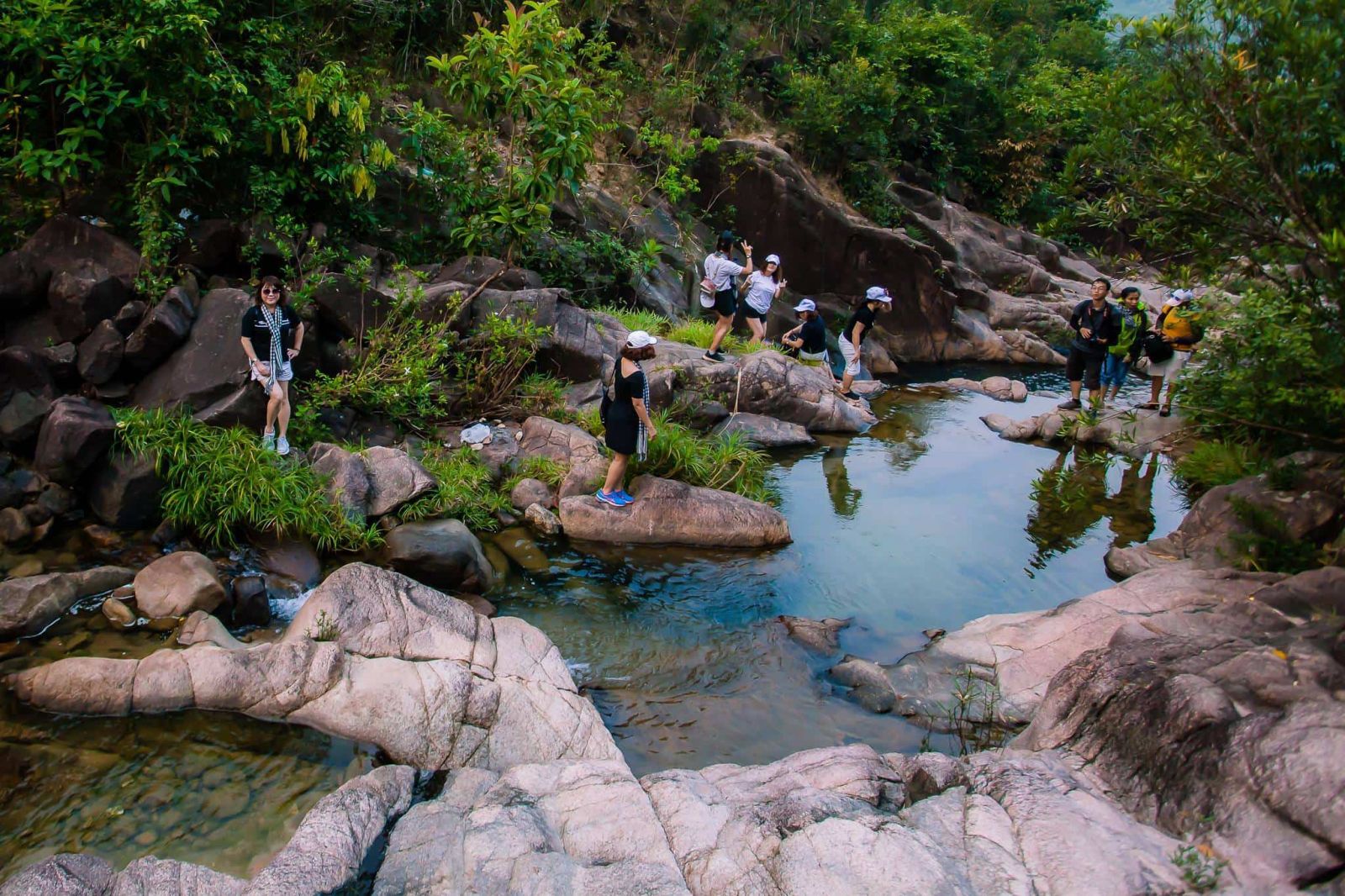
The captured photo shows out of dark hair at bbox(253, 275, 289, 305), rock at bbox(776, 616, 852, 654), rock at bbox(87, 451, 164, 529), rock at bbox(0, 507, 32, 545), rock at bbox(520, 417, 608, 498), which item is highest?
dark hair at bbox(253, 275, 289, 305)

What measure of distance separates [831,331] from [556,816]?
18.0 m

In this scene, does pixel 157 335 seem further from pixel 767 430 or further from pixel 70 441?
pixel 767 430

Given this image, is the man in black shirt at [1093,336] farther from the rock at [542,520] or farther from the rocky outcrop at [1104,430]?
the rock at [542,520]

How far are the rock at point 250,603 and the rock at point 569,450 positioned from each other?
11.5ft

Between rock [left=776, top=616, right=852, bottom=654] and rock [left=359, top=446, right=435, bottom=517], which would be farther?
rock [left=359, top=446, right=435, bottom=517]

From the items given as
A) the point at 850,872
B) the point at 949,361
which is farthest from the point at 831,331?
the point at 850,872

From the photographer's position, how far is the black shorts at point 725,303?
48.0 feet

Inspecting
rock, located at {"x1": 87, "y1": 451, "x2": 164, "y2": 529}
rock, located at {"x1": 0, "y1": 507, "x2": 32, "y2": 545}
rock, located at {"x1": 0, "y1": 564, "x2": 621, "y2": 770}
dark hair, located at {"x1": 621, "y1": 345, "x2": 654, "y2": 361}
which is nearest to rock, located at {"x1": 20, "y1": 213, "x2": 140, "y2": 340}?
rock, located at {"x1": 87, "y1": 451, "x2": 164, "y2": 529}

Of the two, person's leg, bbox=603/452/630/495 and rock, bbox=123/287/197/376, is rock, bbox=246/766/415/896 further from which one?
rock, bbox=123/287/197/376

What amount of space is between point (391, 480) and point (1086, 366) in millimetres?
11502

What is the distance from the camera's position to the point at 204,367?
9359 mm

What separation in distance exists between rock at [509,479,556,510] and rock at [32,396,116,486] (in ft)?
13.1

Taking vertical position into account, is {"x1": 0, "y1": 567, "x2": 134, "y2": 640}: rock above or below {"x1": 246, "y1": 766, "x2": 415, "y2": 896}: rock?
below

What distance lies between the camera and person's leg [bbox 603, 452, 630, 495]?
996cm
